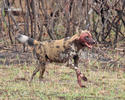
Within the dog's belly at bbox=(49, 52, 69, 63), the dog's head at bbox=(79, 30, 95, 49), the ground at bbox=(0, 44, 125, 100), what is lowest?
the ground at bbox=(0, 44, 125, 100)

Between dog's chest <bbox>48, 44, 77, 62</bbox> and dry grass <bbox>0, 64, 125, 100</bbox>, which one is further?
dog's chest <bbox>48, 44, 77, 62</bbox>

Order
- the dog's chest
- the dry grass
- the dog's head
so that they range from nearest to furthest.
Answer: the dry grass < the dog's head < the dog's chest

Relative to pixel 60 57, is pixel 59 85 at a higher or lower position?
lower

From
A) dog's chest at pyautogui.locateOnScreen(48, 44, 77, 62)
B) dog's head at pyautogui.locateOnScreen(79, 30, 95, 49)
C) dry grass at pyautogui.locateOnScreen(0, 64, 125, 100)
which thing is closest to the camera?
dry grass at pyautogui.locateOnScreen(0, 64, 125, 100)

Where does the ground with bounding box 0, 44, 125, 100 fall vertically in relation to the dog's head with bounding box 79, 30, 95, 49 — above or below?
below

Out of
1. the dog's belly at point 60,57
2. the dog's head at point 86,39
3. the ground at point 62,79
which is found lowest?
the ground at point 62,79

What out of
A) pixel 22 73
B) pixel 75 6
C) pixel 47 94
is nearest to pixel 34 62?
pixel 22 73

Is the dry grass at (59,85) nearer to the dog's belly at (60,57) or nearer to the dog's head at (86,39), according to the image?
the dog's belly at (60,57)

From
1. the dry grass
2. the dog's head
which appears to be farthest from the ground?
the dog's head

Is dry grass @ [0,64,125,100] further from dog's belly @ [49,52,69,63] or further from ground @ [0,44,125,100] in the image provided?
dog's belly @ [49,52,69,63]

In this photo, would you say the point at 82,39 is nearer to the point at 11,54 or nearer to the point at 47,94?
the point at 47,94

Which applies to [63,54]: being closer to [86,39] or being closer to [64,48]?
[64,48]

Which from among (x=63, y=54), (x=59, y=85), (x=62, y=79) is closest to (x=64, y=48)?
(x=63, y=54)

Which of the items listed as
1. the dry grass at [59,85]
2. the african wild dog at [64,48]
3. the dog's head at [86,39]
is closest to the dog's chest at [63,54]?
the african wild dog at [64,48]
